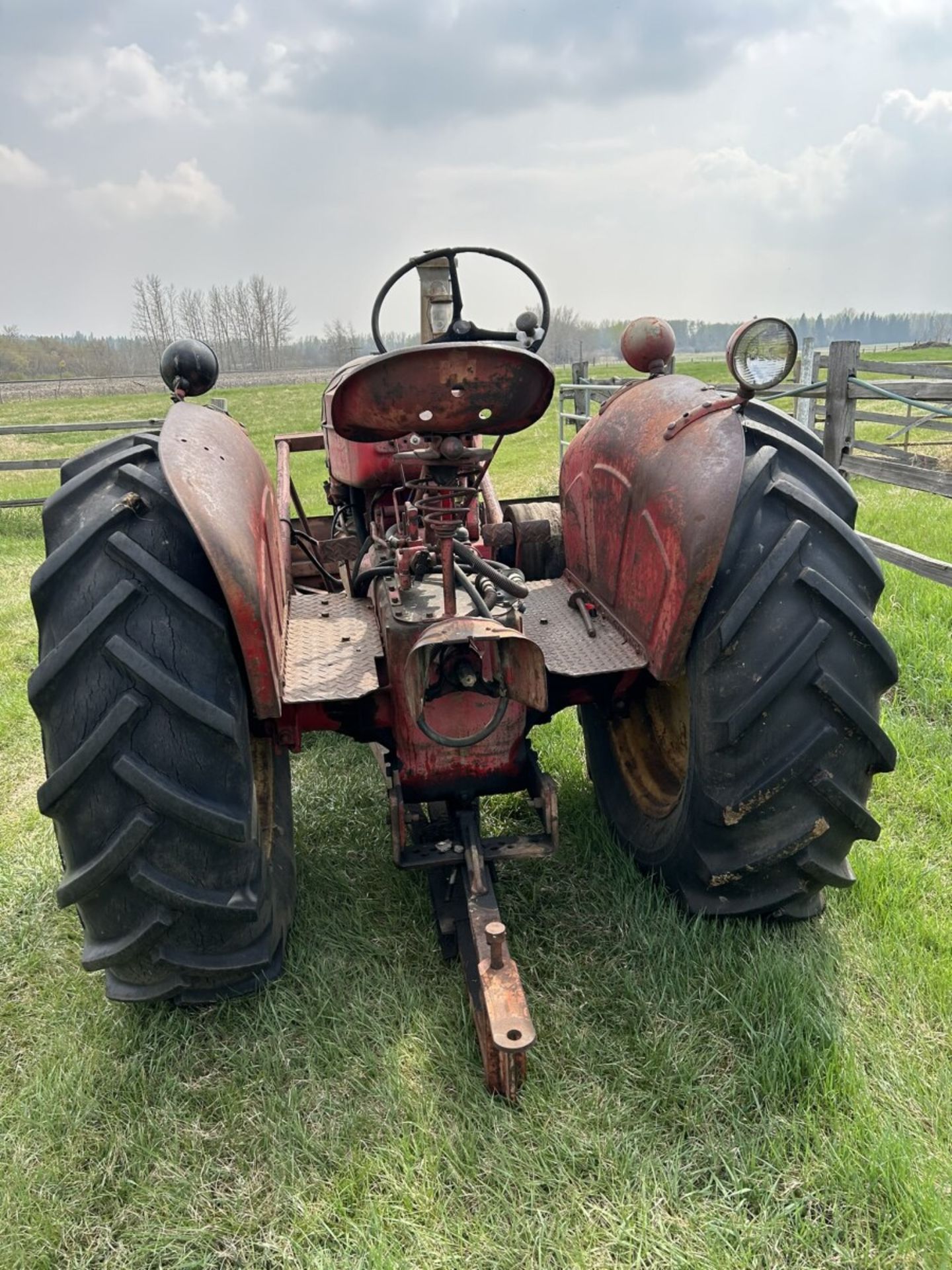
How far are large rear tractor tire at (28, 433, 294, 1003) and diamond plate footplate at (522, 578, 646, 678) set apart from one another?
813 mm

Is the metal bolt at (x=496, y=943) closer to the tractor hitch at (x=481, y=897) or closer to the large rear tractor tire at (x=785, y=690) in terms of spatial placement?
the tractor hitch at (x=481, y=897)

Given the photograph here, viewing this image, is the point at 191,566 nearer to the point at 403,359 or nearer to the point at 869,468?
the point at 403,359

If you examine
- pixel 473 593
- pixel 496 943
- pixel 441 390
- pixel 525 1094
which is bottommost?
pixel 525 1094

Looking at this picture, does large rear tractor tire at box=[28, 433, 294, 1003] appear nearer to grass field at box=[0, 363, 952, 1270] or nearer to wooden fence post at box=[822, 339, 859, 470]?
grass field at box=[0, 363, 952, 1270]

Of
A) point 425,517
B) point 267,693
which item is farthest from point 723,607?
point 267,693

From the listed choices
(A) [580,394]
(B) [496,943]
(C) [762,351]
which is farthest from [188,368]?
(A) [580,394]

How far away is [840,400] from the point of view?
5.54m

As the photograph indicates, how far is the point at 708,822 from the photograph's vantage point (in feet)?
7.00

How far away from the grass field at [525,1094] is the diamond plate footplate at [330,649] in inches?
32.6

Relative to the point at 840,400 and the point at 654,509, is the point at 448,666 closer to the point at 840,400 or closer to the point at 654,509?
the point at 654,509

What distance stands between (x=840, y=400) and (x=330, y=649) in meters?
4.49

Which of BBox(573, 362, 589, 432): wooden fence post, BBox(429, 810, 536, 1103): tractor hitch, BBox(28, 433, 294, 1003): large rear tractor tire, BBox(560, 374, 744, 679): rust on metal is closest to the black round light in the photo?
BBox(28, 433, 294, 1003): large rear tractor tire

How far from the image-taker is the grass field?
5.46ft

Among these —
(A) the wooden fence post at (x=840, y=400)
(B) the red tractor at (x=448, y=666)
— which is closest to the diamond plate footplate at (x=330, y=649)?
(B) the red tractor at (x=448, y=666)
